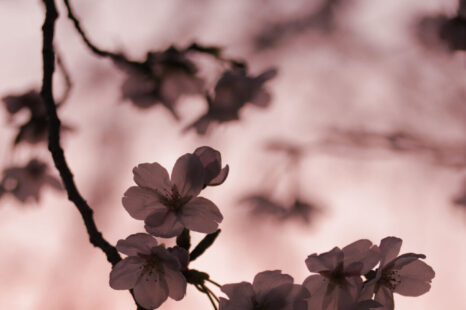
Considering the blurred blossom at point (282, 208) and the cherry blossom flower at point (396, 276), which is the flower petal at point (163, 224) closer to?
the cherry blossom flower at point (396, 276)

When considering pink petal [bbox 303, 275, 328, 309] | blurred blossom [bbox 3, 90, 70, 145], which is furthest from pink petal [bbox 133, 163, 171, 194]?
blurred blossom [bbox 3, 90, 70, 145]

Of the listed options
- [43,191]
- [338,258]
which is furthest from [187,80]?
[338,258]

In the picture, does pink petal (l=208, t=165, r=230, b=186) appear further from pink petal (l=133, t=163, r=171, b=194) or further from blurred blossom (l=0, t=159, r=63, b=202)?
blurred blossom (l=0, t=159, r=63, b=202)

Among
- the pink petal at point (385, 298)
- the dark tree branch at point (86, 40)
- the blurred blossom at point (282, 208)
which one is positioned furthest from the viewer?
the blurred blossom at point (282, 208)

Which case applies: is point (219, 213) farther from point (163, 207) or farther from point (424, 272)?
point (424, 272)

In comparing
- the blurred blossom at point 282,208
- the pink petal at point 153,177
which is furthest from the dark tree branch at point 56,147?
the blurred blossom at point 282,208

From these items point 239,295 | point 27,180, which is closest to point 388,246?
point 239,295

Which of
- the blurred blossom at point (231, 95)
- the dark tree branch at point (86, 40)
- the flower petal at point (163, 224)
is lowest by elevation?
the flower petal at point (163, 224)

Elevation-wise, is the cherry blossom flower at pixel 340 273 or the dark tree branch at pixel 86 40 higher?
the dark tree branch at pixel 86 40
